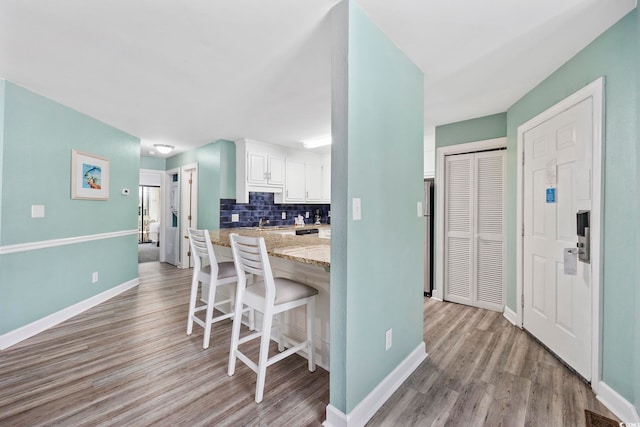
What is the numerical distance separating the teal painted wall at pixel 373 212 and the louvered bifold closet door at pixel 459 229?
1.49 m

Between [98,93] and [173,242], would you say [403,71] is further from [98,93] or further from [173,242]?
[173,242]

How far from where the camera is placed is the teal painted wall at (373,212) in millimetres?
1433

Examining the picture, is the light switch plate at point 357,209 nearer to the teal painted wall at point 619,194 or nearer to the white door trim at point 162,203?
the teal painted wall at point 619,194

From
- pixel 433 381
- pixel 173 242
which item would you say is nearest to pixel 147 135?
pixel 173 242

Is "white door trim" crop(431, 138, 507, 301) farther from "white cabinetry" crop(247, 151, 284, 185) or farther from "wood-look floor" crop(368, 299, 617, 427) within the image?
"white cabinetry" crop(247, 151, 284, 185)

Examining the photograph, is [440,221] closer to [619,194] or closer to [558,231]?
[558,231]

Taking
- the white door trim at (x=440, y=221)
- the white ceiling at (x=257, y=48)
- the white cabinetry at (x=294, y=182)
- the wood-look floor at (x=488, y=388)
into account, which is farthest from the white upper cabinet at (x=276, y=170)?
the wood-look floor at (x=488, y=388)

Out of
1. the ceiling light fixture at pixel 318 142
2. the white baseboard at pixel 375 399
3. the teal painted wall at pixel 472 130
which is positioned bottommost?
A: the white baseboard at pixel 375 399

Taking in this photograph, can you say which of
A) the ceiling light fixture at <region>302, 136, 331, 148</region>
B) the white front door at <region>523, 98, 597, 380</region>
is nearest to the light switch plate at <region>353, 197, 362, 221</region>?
the white front door at <region>523, 98, 597, 380</region>

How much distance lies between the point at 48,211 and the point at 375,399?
3443mm

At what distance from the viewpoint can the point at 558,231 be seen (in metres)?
2.15

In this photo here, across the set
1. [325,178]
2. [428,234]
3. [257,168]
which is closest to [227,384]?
[428,234]

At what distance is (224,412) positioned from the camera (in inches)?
63.1

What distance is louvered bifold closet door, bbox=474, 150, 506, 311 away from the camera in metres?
3.08
